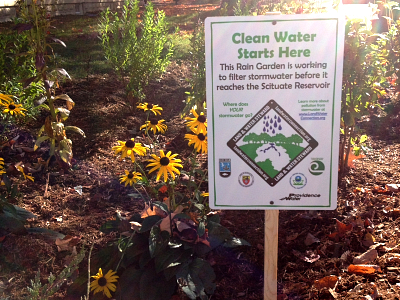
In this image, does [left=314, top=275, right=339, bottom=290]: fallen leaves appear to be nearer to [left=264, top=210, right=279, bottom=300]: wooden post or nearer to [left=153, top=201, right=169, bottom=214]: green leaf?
[left=264, top=210, right=279, bottom=300]: wooden post

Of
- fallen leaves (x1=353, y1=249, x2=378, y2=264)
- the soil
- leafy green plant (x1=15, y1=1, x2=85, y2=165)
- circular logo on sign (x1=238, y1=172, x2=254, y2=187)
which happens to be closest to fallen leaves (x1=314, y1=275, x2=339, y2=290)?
the soil

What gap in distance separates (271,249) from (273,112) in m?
0.72

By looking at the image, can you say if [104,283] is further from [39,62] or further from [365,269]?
[39,62]

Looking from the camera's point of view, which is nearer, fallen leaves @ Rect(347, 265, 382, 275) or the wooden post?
the wooden post

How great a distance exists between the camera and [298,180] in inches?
84.3

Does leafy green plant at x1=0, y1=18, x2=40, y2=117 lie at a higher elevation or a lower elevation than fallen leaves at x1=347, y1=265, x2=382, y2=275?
higher

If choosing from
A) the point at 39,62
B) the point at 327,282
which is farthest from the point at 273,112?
the point at 39,62

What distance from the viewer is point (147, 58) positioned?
5289mm

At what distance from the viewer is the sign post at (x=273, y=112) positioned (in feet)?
6.68

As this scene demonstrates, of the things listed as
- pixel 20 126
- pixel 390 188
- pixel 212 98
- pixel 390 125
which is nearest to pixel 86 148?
pixel 20 126

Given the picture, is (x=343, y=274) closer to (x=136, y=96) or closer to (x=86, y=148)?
(x=86, y=148)

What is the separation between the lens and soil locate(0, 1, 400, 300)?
8.50 ft

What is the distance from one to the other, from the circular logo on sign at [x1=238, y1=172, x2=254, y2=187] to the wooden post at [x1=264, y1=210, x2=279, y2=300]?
0.18 metres

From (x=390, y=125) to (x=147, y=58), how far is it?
312 centimetres
